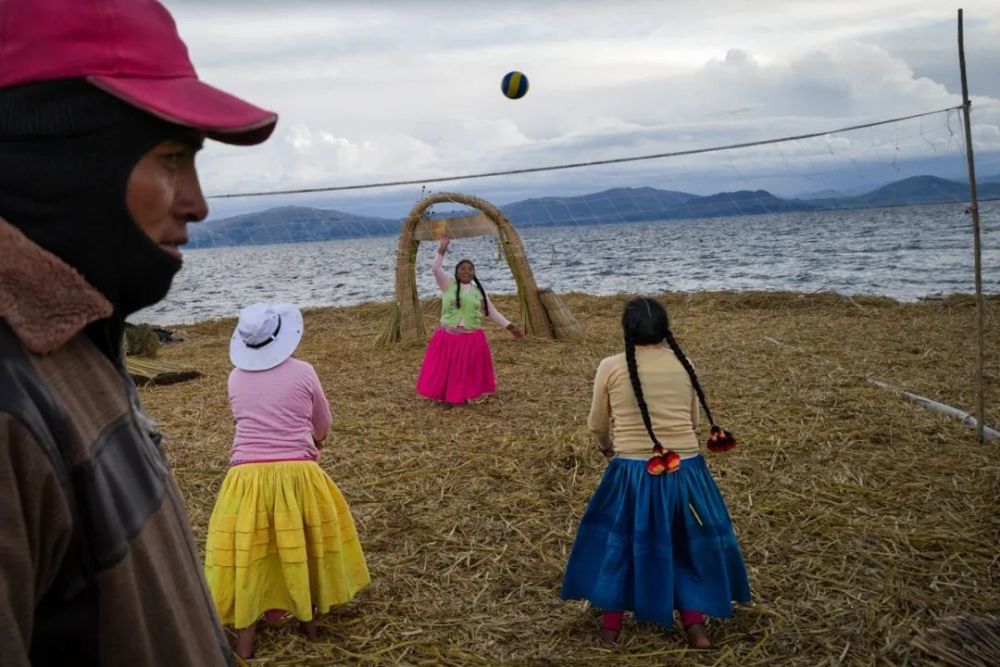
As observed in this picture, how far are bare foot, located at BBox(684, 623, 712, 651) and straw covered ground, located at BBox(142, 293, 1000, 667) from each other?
55mm

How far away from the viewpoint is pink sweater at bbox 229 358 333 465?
413 centimetres

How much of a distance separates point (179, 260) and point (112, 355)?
0.16 m

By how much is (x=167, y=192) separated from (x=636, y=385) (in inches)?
120

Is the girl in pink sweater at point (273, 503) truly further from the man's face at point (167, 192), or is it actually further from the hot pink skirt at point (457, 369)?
the hot pink skirt at point (457, 369)

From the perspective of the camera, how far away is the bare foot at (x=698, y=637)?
399cm

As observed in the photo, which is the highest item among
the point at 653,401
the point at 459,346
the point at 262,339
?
the point at 262,339

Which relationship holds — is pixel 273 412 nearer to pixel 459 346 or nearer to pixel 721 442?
pixel 721 442

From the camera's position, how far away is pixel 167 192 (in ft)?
3.90

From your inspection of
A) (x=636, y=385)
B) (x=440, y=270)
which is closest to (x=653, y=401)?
(x=636, y=385)

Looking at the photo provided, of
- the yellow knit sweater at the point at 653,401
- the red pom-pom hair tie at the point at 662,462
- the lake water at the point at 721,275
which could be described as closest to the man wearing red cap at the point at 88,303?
the red pom-pom hair tie at the point at 662,462

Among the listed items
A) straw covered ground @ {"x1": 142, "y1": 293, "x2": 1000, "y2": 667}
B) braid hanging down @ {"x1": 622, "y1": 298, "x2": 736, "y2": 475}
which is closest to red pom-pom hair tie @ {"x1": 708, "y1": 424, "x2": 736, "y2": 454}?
braid hanging down @ {"x1": 622, "y1": 298, "x2": 736, "y2": 475}

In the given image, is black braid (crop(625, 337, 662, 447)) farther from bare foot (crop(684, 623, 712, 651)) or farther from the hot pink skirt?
the hot pink skirt

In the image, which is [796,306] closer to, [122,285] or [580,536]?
[580,536]

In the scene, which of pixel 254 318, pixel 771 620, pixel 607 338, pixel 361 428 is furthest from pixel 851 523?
pixel 607 338
